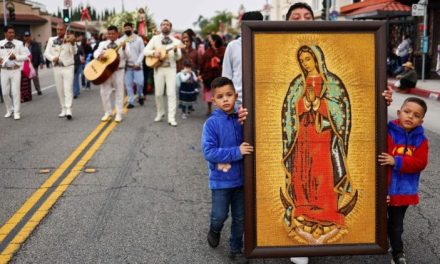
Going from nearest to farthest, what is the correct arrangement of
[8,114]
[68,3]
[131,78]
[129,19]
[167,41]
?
[167,41], [8,114], [131,78], [129,19], [68,3]

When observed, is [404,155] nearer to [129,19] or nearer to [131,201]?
[131,201]

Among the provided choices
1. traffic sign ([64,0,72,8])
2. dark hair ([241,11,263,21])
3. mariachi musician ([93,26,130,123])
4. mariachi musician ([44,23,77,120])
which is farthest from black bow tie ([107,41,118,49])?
traffic sign ([64,0,72,8])

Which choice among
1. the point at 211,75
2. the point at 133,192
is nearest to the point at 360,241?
the point at 133,192

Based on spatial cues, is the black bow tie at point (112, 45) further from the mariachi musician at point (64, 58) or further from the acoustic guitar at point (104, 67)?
the mariachi musician at point (64, 58)

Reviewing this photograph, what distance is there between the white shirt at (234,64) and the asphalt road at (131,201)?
120 cm

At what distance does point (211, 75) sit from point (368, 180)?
8.29 m

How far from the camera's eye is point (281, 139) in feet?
11.9

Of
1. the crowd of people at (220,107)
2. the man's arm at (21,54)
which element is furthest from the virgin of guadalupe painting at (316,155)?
the man's arm at (21,54)

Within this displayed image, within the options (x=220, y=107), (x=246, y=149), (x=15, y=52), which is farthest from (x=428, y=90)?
(x=246, y=149)

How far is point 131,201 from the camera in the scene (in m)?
5.79

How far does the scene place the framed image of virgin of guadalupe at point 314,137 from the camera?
354 centimetres

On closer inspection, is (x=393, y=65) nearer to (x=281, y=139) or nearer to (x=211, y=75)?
(x=211, y=75)

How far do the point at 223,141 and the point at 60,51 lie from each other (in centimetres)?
877

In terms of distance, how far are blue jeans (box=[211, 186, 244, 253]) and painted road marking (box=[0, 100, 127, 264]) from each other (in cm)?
155
